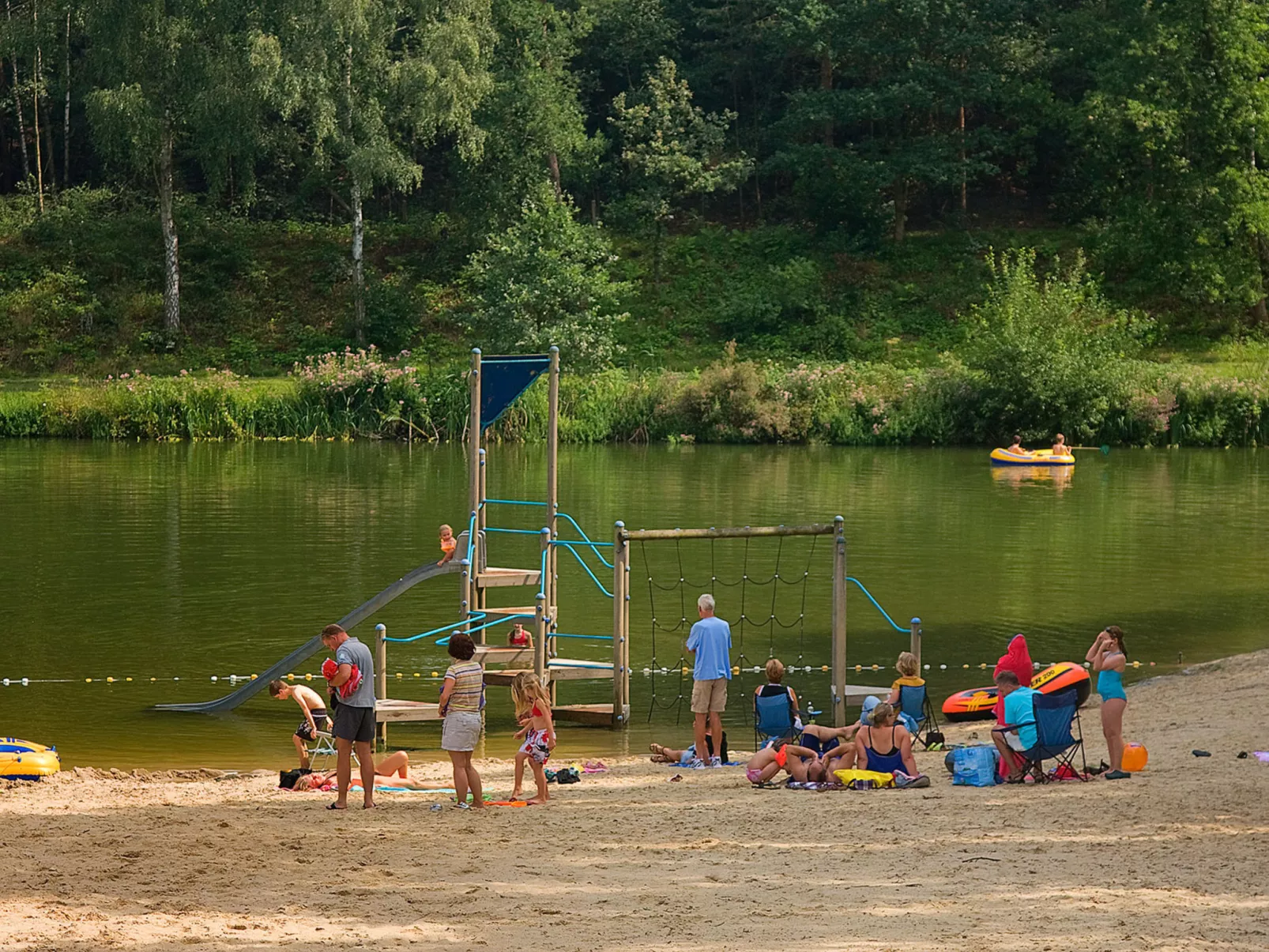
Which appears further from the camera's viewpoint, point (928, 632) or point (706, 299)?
point (706, 299)

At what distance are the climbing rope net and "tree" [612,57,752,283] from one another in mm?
35932

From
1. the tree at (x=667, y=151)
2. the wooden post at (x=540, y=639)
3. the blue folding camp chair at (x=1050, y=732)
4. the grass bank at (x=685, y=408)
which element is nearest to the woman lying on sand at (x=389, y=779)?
the wooden post at (x=540, y=639)

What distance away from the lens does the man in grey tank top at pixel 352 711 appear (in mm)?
12312

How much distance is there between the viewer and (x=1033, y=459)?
4634 centimetres

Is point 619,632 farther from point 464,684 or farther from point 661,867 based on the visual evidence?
point 661,867

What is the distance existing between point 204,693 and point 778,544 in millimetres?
15317

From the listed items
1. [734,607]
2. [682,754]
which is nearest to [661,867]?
[682,754]

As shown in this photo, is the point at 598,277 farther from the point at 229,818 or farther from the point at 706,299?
the point at 229,818

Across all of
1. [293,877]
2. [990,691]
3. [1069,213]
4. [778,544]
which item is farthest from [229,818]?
[1069,213]

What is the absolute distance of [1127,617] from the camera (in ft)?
76.0

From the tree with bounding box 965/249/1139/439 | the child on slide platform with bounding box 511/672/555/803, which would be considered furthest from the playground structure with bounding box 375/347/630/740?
the tree with bounding box 965/249/1139/439

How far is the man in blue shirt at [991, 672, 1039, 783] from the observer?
42.9ft

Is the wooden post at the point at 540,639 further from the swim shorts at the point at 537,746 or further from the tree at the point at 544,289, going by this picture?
the tree at the point at 544,289

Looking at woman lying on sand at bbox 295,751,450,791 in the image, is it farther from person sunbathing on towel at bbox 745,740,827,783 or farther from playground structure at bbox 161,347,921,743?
person sunbathing on towel at bbox 745,740,827,783
